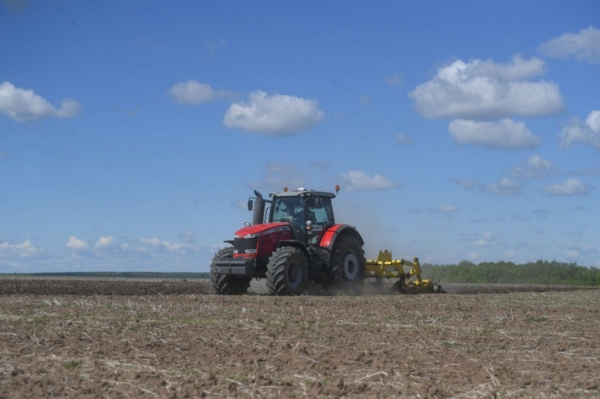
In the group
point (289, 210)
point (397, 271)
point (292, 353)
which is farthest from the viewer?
point (397, 271)

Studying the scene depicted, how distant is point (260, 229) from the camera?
19234 mm

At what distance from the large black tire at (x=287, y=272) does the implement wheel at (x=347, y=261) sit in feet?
3.76

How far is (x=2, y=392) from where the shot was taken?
7141mm

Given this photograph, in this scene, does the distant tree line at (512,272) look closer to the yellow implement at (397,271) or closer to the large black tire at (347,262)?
the yellow implement at (397,271)

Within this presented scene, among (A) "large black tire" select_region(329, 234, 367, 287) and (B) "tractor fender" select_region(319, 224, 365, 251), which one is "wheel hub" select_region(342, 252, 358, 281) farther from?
(B) "tractor fender" select_region(319, 224, 365, 251)

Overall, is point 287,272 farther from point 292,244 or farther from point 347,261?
point 347,261

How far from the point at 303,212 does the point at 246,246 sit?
184 cm

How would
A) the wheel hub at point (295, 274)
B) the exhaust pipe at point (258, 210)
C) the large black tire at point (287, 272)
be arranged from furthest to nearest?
the exhaust pipe at point (258, 210)
the wheel hub at point (295, 274)
the large black tire at point (287, 272)

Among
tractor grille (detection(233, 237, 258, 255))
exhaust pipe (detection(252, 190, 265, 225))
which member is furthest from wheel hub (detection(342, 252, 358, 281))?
tractor grille (detection(233, 237, 258, 255))

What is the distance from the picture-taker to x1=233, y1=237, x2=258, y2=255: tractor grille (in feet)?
62.8

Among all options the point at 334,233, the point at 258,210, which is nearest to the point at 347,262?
the point at 334,233

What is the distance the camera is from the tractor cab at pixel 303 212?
2011 cm

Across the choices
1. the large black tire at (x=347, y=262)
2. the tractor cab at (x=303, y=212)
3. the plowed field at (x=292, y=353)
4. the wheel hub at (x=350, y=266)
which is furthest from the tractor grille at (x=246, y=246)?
the plowed field at (x=292, y=353)

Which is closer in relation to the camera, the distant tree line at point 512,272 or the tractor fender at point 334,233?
the tractor fender at point 334,233
